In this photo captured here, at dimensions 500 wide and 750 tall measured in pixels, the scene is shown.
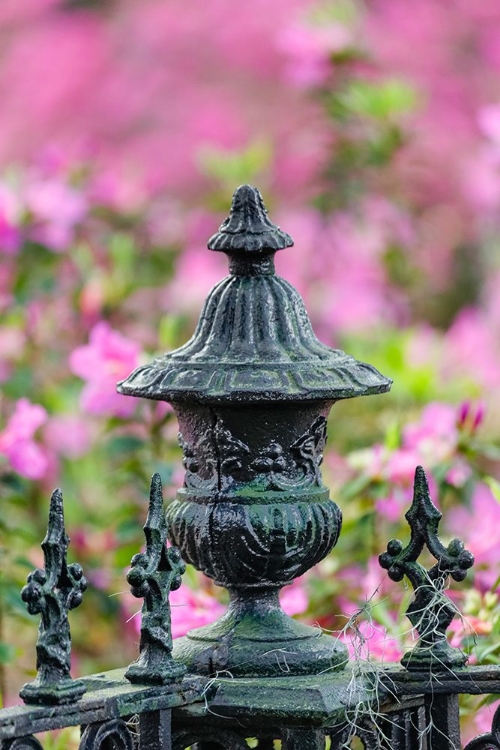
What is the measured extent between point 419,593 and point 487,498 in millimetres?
2495

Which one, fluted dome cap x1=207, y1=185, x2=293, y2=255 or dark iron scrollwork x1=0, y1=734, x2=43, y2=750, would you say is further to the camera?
fluted dome cap x1=207, y1=185, x2=293, y2=255

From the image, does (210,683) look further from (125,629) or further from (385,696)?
(125,629)

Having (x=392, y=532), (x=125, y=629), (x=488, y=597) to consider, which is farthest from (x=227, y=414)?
(x=125, y=629)

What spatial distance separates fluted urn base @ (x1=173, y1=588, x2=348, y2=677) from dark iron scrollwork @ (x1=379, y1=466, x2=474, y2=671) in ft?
0.37

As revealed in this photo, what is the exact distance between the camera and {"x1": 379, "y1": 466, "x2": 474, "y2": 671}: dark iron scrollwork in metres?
1.72

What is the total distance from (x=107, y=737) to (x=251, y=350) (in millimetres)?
517

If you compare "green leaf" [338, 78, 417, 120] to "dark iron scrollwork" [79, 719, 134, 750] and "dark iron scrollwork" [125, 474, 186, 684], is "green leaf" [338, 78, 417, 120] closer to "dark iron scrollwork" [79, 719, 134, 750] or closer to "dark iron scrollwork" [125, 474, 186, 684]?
"dark iron scrollwork" [125, 474, 186, 684]

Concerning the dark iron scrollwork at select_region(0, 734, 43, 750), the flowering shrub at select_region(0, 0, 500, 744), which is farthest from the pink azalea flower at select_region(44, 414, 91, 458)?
the dark iron scrollwork at select_region(0, 734, 43, 750)

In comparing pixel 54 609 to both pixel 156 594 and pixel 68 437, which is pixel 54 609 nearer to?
pixel 156 594

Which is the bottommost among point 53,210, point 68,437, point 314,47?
point 68,437

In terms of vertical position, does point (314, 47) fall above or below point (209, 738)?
above

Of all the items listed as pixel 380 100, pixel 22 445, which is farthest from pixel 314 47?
pixel 22 445

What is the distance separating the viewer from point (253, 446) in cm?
170

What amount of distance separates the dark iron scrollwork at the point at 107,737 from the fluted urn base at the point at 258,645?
0.17m
